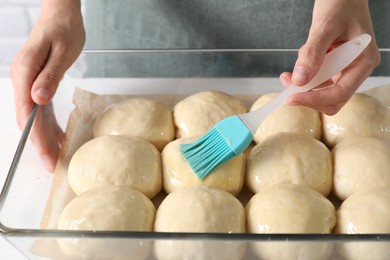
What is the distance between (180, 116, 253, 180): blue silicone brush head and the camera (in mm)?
925

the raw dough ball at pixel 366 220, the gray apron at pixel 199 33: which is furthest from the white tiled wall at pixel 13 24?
the raw dough ball at pixel 366 220

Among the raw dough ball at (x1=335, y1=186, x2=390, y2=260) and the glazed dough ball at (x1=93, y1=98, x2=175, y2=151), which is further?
the glazed dough ball at (x1=93, y1=98, x2=175, y2=151)

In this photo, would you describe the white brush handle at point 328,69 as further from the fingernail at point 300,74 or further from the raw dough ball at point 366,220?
the raw dough ball at point 366,220

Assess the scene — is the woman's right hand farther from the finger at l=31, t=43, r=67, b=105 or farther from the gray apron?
the gray apron

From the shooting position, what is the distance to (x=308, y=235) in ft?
2.40

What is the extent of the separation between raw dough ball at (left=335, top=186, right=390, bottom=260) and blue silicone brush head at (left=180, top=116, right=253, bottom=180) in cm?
20

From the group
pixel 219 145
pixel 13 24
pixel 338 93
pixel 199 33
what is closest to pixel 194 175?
pixel 219 145

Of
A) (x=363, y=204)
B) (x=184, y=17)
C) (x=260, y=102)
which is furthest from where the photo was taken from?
(x=184, y=17)

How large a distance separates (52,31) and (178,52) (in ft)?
0.90

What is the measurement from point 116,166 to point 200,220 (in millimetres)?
210

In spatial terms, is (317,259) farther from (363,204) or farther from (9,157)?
(9,157)

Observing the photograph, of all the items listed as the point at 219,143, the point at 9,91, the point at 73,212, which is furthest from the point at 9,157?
the point at 219,143

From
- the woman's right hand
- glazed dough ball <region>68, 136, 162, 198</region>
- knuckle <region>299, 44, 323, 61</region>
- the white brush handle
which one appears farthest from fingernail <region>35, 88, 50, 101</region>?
knuckle <region>299, 44, 323, 61</region>

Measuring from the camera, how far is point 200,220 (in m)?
0.84
